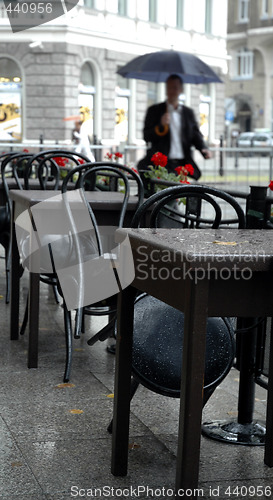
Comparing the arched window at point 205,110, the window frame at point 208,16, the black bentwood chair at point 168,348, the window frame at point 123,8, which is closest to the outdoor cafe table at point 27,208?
the black bentwood chair at point 168,348

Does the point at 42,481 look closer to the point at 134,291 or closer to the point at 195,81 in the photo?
the point at 134,291

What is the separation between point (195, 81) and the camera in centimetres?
1420

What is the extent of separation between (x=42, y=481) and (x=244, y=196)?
1.92 meters

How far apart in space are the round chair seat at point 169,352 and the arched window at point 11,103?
92.0ft

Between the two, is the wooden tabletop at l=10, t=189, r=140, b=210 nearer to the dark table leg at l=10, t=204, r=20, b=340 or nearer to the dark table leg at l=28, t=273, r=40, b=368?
the dark table leg at l=10, t=204, r=20, b=340

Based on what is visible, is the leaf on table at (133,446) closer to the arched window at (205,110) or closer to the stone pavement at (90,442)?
the stone pavement at (90,442)

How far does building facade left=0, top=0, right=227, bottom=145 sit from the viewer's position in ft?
101

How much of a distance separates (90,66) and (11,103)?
377 centimetres

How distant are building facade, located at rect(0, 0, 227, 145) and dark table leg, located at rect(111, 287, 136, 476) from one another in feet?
85.3

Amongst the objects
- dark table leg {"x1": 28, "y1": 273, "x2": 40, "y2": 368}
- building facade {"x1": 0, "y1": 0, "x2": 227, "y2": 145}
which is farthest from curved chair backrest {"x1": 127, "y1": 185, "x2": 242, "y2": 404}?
building facade {"x1": 0, "y1": 0, "x2": 227, "y2": 145}

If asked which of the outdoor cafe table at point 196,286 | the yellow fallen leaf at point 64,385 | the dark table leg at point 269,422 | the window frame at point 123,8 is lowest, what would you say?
the yellow fallen leaf at point 64,385

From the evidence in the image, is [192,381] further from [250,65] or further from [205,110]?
[250,65]

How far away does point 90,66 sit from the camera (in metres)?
33.1

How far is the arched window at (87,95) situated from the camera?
107 feet
